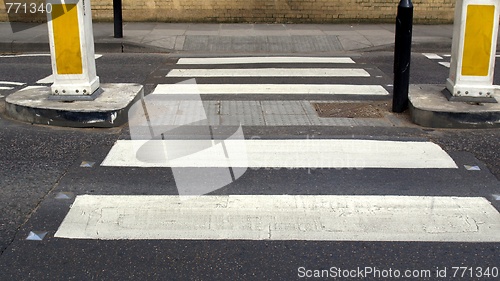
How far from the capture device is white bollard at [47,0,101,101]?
21.6 feet

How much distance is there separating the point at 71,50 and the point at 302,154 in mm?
2885

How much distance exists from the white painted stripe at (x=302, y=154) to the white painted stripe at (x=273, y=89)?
2378 mm

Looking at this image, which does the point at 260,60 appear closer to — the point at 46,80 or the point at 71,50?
the point at 46,80

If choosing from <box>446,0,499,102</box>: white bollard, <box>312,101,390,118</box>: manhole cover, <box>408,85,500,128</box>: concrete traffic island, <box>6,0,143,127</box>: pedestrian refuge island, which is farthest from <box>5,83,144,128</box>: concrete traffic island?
<box>446,0,499,102</box>: white bollard

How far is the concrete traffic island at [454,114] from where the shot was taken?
652 cm

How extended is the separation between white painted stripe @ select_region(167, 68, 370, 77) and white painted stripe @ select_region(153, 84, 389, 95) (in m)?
0.79

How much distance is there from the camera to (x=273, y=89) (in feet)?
28.1

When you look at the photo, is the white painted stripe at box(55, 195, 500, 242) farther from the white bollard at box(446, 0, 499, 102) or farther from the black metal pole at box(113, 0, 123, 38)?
the black metal pole at box(113, 0, 123, 38)

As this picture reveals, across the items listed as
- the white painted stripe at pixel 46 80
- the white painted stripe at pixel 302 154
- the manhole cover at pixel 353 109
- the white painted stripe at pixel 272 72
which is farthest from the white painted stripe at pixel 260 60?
the white painted stripe at pixel 302 154

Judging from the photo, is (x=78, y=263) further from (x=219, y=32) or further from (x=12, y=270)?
(x=219, y=32)

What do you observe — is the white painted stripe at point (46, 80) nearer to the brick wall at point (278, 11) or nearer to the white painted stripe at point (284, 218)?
the white painted stripe at point (284, 218)

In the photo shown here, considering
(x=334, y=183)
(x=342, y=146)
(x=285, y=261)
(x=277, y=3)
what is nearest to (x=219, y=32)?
(x=277, y=3)

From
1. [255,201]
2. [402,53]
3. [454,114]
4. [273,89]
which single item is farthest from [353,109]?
[255,201]

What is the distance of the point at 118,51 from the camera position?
39.8 ft
